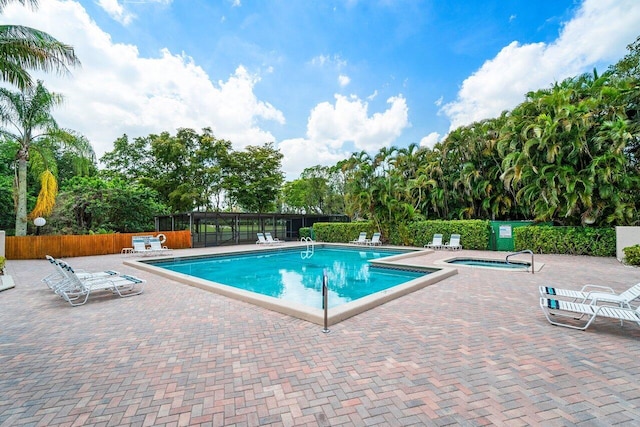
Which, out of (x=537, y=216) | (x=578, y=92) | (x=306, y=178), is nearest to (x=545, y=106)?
(x=578, y=92)

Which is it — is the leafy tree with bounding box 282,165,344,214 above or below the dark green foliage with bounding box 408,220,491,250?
above

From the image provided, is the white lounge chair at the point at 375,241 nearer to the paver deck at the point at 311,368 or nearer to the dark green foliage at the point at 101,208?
the paver deck at the point at 311,368

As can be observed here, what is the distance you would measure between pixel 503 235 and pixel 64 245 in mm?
21442

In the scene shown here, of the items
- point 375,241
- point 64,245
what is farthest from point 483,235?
point 64,245

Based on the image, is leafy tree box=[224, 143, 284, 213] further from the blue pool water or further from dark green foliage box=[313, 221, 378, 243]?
the blue pool water

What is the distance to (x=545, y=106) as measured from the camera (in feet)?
47.1

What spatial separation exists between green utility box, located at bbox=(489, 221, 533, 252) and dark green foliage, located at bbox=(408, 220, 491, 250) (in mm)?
307

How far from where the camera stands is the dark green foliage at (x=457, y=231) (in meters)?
15.3

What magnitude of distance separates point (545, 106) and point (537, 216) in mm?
5447

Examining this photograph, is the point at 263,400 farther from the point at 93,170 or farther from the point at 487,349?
the point at 93,170

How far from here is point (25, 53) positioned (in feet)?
20.6

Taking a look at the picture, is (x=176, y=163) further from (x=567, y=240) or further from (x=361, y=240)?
(x=567, y=240)

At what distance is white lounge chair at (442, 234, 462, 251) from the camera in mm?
15338

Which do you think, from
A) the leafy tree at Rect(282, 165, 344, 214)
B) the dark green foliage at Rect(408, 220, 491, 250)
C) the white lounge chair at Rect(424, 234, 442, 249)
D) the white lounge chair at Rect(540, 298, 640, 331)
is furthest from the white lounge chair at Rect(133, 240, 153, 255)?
the leafy tree at Rect(282, 165, 344, 214)
